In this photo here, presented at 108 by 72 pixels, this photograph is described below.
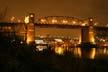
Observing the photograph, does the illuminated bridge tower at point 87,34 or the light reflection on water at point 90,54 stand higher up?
the illuminated bridge tower at point 87,34

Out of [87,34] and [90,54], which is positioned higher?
[87,34]

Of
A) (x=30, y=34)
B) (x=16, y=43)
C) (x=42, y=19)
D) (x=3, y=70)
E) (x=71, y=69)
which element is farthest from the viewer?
(x=42, y=19)

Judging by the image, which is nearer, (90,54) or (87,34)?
(90,54)

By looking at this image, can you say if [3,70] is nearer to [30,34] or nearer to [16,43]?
[16,43]

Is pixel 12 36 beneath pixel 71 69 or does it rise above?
above

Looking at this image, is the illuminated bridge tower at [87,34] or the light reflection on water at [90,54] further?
the illuminated bridge tower at [87,34]

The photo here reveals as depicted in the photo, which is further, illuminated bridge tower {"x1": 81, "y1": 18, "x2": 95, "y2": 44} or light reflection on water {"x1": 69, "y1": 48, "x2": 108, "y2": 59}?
illuminated bridge tower {"x1": 81, "y1": 18, "x2": 95, "y2": 44}

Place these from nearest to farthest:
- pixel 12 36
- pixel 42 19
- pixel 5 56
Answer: pixel 5 56 → pixel 12 36 → pixel 42 19

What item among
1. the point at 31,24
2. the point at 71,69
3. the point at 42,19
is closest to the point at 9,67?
the point at 71,69

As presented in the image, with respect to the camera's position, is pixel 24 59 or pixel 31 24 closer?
pixel 24 59

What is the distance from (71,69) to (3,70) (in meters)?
4.69

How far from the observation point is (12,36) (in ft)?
45.2

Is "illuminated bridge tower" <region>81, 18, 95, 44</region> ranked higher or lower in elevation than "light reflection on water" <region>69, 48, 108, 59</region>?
higher

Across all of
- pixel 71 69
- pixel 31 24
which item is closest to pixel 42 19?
pixel 31 24
